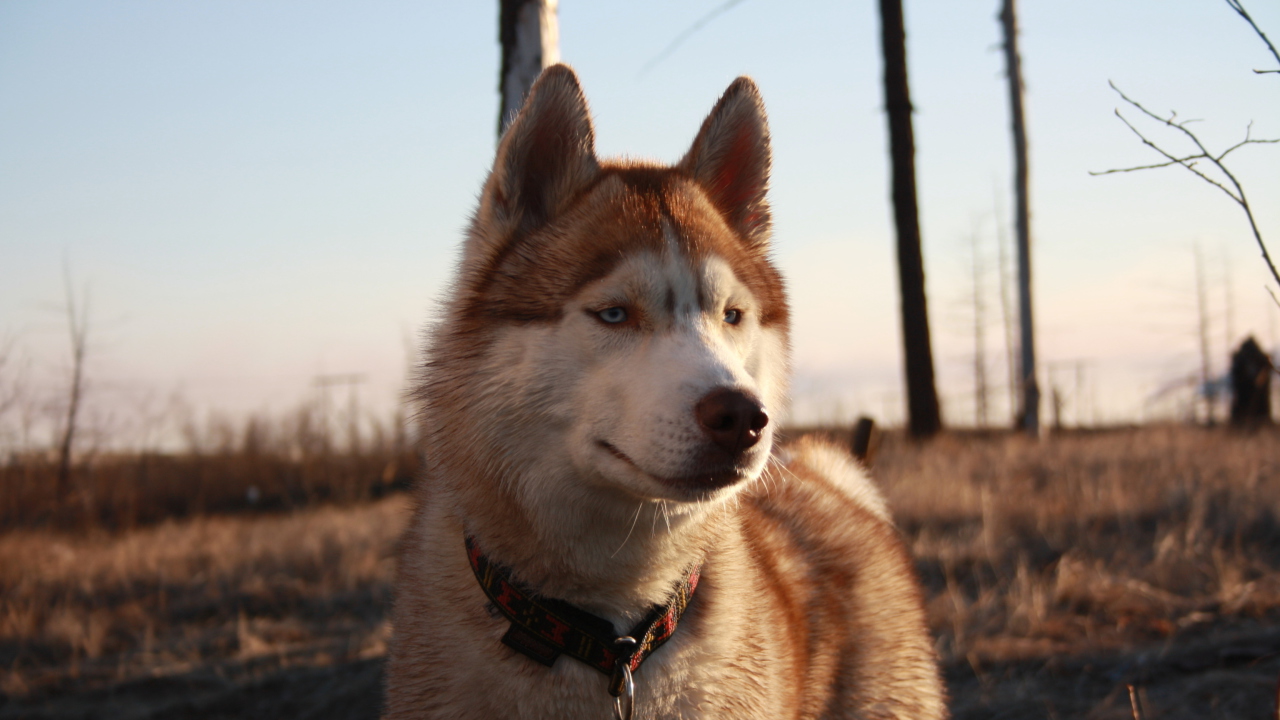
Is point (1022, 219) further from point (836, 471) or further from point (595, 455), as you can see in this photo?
point (595, 455)

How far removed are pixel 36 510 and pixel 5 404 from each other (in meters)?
1.85

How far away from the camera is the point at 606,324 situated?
228cm

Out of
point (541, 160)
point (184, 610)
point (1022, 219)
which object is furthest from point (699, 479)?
point (1022, 219)

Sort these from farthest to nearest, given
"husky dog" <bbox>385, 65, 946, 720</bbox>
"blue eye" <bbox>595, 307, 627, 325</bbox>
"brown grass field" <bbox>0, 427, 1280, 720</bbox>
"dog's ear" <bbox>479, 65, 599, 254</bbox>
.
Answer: "brown grass field" <bbox>0, 427, 1280, 720</bbox>
"dog's ear" <bbox>479, 65, 599, 254</bbox>
"blue eye" <bbox>595, 307, 627, 325</bbox>
"husky dog" <bbox>385, 65, 946, 720</bbox>

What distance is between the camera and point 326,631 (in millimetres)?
5680

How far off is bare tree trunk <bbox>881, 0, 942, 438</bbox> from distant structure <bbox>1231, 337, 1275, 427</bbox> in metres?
5.77

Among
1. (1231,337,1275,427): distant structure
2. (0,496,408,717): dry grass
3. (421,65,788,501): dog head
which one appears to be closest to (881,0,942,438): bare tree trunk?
(1231,337,1275,427): distant structure

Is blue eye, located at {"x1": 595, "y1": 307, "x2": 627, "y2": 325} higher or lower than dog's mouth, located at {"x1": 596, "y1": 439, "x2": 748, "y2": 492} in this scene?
higher

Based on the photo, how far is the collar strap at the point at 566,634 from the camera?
2217 mm

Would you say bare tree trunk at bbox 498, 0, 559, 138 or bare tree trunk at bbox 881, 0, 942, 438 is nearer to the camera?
bare tree trunk at bbox 498, 0, 559, 138

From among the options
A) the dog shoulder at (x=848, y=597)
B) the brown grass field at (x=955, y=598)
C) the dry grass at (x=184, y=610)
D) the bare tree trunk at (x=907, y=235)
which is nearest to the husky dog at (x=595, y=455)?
the dog shoulder at (x=848, y=597)

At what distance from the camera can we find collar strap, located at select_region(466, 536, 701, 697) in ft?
7.27

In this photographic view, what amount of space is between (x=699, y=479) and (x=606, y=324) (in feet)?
1.58

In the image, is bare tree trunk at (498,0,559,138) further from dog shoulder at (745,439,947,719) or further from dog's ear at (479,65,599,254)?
dog shoulder at (745,439,947,719)
